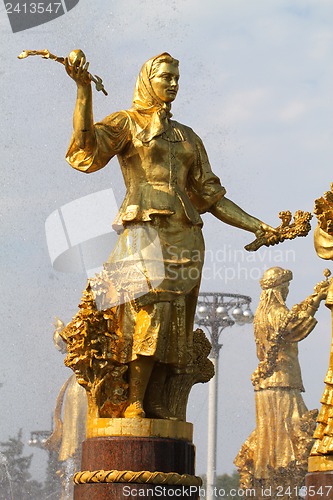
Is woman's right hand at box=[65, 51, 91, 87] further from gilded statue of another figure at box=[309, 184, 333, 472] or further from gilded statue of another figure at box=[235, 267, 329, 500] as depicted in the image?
gilded statue of another figure at box=[235, 267, 329, 500]

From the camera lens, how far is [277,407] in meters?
15.6

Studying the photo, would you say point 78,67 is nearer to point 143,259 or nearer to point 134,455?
point 143,259

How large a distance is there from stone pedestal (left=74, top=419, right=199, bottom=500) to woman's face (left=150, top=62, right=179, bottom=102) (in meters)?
2.36

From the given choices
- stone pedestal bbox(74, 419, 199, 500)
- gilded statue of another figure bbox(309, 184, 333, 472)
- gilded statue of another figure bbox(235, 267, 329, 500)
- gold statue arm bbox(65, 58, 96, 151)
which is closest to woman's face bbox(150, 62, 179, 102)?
gold statue arm bbox(65, 58, 96, 151)

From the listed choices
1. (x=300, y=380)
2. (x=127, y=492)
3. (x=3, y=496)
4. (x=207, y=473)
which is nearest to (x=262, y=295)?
(x=300, y=380)

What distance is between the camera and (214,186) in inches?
376

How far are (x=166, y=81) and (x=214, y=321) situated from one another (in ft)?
23.6

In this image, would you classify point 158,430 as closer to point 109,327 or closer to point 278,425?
point 109,327

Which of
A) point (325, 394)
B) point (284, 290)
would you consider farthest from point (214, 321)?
point (325, 394)

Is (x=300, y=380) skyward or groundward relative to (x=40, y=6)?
groundward

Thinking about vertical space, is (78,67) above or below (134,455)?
above

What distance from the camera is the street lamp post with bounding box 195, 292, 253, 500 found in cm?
1600

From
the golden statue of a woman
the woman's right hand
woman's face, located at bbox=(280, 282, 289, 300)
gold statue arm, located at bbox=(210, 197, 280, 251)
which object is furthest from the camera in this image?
woman's face, located at bbox=(280, 282, 289, 300)

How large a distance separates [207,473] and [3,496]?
16.0ft
